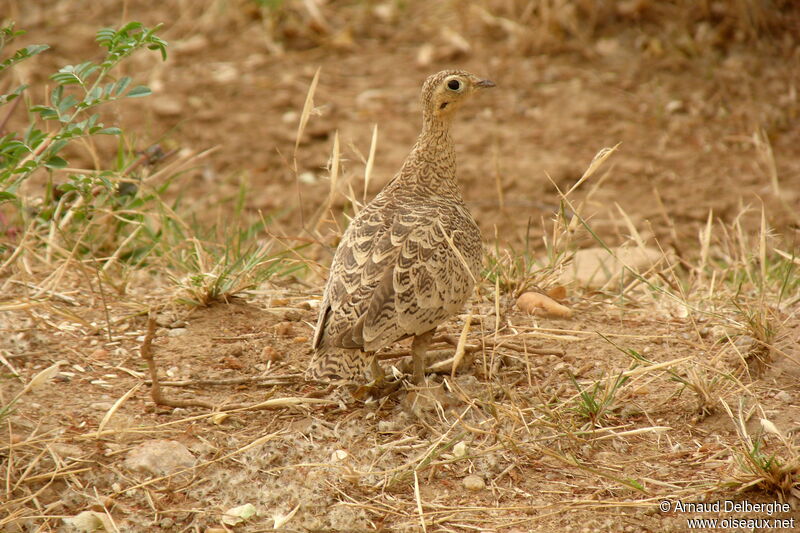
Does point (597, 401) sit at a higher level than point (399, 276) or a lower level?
lower

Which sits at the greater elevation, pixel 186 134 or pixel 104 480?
pixel 104 480

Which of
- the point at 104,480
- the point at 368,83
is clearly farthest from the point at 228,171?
the point at 104,480

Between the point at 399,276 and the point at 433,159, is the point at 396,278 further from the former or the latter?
the point at 433,159

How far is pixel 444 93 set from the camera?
4199 millimetres

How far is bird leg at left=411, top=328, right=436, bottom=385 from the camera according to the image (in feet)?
12.3

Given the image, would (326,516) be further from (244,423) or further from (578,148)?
(578,148)

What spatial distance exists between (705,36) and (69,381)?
643cm

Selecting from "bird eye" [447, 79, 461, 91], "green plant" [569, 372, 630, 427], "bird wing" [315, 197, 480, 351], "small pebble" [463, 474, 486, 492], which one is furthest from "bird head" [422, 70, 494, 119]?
"small pebble" [463, 474, 486, 492]

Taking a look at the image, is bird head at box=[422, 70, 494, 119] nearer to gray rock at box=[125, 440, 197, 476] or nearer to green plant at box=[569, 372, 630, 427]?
green plant at box=[569, 372, 630, 427]

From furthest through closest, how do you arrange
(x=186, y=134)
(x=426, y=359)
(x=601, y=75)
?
(x=601, y=75), (x=186, y=134), (x=426, y=359)

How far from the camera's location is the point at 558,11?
8.12 m

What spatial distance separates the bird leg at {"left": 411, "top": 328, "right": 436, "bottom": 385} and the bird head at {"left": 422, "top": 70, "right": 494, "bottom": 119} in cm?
112

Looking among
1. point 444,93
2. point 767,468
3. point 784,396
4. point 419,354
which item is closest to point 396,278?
point 419,354

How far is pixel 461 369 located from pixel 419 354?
1.02 feet
